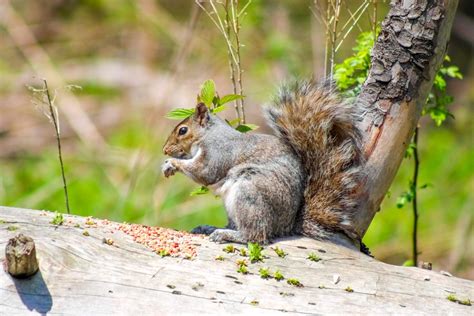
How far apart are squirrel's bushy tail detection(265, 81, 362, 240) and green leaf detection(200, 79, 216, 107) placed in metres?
0.25

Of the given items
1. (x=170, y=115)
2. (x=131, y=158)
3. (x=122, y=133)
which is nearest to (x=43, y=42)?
(x=122, y=133)

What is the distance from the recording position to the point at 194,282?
227 cm

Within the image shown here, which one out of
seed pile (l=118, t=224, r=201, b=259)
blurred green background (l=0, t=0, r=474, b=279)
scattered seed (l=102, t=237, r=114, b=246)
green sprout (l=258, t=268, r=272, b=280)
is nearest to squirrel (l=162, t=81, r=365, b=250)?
seed pile (l=118, t=224, r=201, b=259)

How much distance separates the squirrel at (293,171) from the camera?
2.59 m

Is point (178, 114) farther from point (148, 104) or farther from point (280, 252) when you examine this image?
point (148, 104)

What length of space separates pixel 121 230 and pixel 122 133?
388 cm

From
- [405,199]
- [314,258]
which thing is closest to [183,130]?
[314,258]

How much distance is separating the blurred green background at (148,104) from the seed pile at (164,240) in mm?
1457

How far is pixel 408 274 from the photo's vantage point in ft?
8.32

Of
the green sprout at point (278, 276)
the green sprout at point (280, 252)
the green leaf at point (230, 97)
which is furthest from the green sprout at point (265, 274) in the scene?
the green leaf at point (230, 97)

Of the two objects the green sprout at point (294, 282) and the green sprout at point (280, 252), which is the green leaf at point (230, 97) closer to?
the green sprout at point (280, 252)

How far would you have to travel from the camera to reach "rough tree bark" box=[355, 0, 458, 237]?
269 cm

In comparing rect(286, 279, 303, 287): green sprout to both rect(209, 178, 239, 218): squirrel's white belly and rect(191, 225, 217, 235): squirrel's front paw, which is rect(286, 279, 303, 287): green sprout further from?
rect(191, 225, 217, 235): squirrel's front paw

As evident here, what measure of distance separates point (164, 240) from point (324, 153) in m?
0.60
